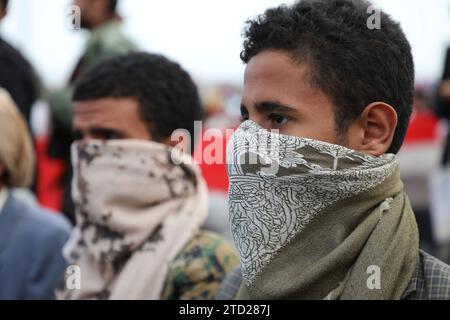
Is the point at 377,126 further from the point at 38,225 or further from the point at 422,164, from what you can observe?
the point at 422,164

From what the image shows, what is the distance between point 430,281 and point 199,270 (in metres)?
0.95

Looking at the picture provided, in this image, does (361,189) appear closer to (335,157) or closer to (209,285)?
(335,157)

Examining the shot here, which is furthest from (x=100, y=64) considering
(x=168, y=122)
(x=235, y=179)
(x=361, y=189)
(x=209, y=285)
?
(x=361, y=189)

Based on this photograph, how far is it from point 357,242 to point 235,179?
1.24 feet

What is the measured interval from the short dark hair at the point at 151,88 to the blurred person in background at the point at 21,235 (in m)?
0.62

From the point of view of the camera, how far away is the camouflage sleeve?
8.89 feet

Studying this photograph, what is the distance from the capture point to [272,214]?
2.08 metres

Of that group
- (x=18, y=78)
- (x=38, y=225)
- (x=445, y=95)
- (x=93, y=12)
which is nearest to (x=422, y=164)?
(x=445, y=95)

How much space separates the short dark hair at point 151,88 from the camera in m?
3.19

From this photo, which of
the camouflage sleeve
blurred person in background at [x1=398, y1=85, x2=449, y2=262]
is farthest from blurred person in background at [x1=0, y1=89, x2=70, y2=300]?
blurred person in background at [x1=398, y1=85, x2=449, y2=262]

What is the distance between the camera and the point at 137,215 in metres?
2.86

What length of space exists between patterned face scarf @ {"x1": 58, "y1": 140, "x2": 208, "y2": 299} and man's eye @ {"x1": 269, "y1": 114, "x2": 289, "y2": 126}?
821 mm

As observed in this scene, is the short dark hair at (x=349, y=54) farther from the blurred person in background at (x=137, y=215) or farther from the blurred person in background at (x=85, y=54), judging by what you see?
the blurred person in background at (x=85, y=54)

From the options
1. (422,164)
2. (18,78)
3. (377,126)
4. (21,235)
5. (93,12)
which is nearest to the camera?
(377,126)
